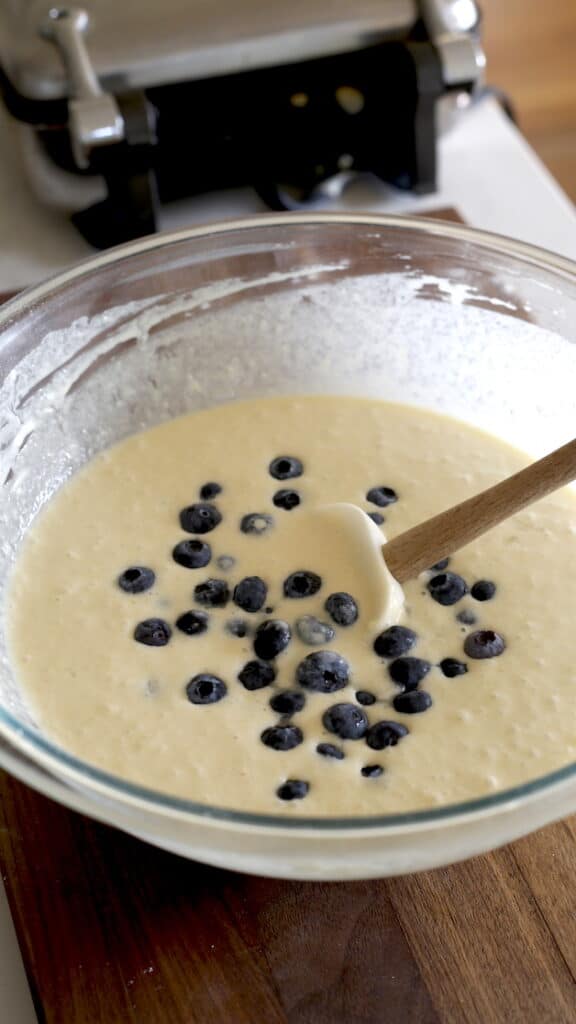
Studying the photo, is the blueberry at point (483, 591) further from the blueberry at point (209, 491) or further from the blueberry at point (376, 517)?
the blueberry at point (209, 491)

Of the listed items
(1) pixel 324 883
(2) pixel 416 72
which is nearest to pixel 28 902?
(1) pixel 324 883

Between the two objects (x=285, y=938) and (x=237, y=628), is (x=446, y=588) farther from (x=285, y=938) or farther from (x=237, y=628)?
(x=285, y=938)

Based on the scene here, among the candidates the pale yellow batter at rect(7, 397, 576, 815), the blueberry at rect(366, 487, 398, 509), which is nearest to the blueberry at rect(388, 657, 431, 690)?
the pale yellow batter at rect(7, 397, 576, 815)

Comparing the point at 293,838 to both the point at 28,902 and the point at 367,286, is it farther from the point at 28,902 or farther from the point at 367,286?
the point at 367,286

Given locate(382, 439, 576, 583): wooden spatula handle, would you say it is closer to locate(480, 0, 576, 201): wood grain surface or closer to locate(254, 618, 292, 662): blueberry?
locate(254, 618, 292, 662): blueberry

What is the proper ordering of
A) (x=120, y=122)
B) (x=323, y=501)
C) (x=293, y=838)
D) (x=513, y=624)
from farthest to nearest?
(x=120, y=122)
(x=323, y=501)
(x=513, y=624)
(x=293, y=838)

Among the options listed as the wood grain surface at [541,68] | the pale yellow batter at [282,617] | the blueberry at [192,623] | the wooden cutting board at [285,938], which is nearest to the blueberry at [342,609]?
the pale yellow batter at [282,617]
